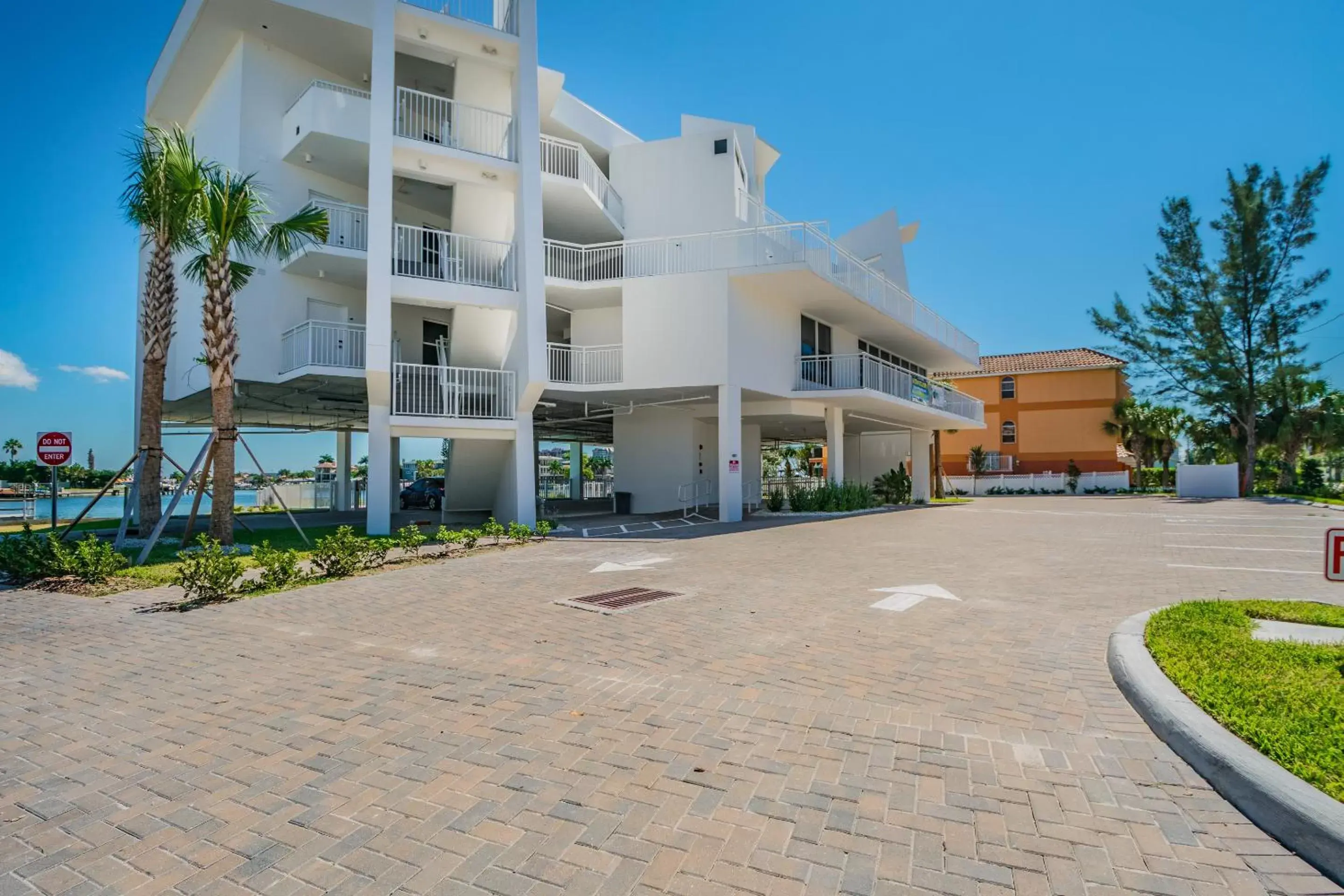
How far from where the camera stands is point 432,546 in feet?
41.6

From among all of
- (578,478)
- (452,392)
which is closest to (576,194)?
(452,392)

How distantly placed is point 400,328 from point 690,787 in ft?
63.4

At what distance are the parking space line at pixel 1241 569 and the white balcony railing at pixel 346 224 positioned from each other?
18710 mm

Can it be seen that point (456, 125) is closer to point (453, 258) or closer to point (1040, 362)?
point (453, 258)

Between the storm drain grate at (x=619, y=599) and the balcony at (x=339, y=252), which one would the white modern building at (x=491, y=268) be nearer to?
the balcony at (x=339, y=252)

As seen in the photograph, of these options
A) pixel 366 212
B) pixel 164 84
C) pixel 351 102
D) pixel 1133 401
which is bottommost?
pixel 1133 401

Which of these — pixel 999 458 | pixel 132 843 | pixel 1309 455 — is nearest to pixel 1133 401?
pixel 999 458

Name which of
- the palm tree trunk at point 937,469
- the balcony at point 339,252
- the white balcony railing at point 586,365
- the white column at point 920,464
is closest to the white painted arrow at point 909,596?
the white balcony railing at point 586,365

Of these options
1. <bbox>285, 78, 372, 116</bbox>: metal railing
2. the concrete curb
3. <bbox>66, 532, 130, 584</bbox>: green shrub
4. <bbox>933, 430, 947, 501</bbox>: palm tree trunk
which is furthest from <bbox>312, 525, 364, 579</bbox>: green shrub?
<bbox>933, 430, 947, 501</bbox>: palm tree trunk

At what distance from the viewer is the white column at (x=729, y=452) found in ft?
60.0

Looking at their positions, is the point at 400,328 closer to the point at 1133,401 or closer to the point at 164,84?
the point at 164,84

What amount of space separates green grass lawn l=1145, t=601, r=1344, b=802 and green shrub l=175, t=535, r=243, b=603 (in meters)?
9.43

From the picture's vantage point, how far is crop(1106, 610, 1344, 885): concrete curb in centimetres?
256

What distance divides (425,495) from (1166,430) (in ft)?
144
